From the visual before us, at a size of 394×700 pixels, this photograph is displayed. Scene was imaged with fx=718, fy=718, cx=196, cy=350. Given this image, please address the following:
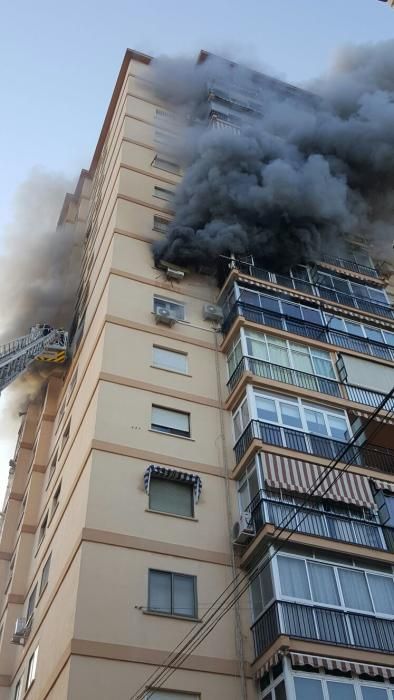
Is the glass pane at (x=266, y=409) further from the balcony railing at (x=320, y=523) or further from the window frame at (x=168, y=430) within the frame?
the balcony railing at (x=320, y=523)

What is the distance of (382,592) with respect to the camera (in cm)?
1466

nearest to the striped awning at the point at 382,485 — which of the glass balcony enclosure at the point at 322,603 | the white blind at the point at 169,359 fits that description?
the glass balcony enclosure at the point at 322,603

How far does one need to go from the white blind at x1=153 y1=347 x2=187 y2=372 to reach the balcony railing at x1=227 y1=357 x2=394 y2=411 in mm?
1389

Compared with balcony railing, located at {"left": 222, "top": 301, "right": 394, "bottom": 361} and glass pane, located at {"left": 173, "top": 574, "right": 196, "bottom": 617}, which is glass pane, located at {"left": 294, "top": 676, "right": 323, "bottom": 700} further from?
balcony railing, located at {"left": 222, "top": 301, "right": 394, "bottom": 361}

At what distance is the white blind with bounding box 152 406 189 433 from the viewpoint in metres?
17.8

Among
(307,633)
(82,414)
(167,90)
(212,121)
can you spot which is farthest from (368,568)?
(167,90)

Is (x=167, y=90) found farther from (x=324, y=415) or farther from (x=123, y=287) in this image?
(x=324, y=415)

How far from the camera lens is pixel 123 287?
21141 mm

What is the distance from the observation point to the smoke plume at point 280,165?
24.3 metres

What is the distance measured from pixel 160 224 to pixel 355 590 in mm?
14611

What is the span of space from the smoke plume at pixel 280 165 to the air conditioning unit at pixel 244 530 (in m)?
9.95

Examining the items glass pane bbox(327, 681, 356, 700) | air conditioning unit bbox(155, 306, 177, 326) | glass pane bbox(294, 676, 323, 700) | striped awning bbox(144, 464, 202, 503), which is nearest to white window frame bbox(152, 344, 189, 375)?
air conditioning unit bbox(155, 306, 177, 326)

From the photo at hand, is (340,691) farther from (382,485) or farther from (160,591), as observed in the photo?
(382,485)

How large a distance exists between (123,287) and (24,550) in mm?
8357
